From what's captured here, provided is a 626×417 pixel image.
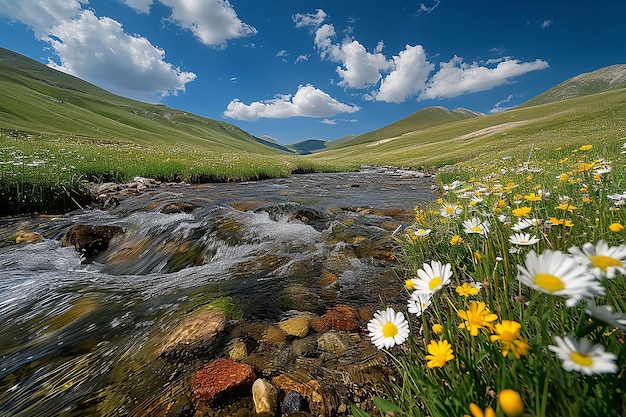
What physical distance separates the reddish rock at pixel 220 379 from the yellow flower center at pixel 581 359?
2295mm

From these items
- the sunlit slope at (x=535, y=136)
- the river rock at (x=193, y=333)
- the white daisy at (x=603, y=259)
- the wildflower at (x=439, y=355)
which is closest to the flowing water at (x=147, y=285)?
the river rock at (x=193, y=333)

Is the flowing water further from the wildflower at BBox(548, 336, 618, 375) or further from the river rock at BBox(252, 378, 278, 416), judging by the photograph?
the wildflower at BBox(548, 336, 618, 375)

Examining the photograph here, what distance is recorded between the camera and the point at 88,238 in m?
6.91

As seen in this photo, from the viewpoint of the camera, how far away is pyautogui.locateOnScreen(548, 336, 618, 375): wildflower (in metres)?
0.73

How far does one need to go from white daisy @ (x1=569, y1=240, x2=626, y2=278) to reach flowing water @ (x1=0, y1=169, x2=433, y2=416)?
2766 millimetres

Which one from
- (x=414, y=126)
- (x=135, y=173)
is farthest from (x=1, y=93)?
(x=414, y=126)

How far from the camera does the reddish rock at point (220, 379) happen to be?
237 cm

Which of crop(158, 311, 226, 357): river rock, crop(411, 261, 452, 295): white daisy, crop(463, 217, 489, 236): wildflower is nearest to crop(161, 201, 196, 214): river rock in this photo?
crop(158, 311, 226, 357): river rock

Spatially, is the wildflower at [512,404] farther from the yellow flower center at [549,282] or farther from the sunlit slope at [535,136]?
the sunlit slope at [535,136]

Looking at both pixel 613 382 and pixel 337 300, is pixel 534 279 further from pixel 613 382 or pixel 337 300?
pixel 337 300

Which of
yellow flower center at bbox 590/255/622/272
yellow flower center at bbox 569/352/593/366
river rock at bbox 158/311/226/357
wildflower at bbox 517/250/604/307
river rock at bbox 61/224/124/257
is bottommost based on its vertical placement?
river rock at bbox 158/311/226/357

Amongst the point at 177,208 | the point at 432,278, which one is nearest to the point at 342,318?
Result: the point at 432,278

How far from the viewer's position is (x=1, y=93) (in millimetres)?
55031

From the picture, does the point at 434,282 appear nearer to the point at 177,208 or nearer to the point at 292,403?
the point at 292,403
